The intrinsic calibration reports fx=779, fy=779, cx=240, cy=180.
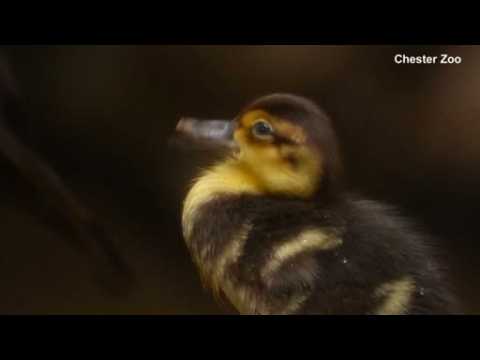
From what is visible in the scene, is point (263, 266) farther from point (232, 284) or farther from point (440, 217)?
point (440, 217)

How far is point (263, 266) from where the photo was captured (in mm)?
1246

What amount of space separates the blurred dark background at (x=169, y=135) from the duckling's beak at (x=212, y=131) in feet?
0.06

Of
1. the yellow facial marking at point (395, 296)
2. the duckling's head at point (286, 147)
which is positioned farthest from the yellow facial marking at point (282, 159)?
the yellow facial marking at point (395, 296)

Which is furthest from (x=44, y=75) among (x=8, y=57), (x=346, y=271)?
(x=346, y=271)

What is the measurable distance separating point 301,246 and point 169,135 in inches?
11.7

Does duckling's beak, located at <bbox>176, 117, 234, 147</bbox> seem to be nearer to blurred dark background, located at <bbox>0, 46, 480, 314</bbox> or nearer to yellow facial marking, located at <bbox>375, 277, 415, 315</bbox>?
blurred dark background, located at <bbox>0, 46, 480, 314</bbox>

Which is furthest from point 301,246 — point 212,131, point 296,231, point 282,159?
point 212,131

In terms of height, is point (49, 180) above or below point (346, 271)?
above

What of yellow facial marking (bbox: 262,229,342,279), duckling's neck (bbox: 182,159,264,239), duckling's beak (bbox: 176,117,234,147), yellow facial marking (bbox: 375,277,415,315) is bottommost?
yellow facial marking (bbox: 375,277,415,315)

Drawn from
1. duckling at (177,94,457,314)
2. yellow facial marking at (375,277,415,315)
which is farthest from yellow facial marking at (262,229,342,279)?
yellow facial marking at (375,277,415,315)

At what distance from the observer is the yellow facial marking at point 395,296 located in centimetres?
123

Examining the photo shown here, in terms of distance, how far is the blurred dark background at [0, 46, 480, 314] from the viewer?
1.30 m

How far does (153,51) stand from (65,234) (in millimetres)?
356

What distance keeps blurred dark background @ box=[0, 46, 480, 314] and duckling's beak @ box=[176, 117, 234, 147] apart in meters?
0.02
